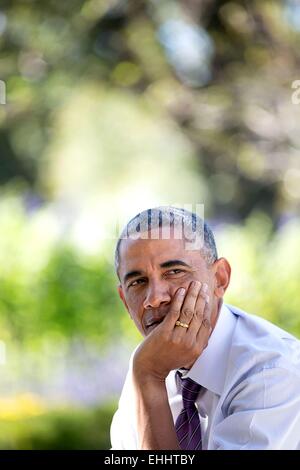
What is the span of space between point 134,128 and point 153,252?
4265 millimetres

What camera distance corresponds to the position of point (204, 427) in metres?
1.47

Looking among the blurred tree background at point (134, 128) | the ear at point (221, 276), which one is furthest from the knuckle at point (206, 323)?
the blurred tree background at point (134, 128)

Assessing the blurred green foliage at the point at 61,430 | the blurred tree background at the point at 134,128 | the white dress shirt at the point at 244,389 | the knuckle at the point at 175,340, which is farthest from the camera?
the blurred tree background at the point at 134,128

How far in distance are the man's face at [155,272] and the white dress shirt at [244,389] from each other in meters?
0.10

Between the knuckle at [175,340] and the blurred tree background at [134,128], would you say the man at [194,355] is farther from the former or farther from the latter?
the blurred tree background at [134,128]

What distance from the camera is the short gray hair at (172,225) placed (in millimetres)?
1432

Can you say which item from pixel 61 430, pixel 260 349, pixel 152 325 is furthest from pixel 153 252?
pixel 61 430

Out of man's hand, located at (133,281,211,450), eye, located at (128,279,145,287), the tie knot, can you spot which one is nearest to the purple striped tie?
the tie knot

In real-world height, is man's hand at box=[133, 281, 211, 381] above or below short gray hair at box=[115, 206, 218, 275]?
below

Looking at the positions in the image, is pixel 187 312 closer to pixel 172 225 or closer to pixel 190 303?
pixel 190 303

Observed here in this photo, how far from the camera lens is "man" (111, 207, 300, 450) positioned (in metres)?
1.28

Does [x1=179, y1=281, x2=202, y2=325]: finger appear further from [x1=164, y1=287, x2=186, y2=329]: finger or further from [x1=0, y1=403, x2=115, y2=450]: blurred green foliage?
[x1=0, y1=403, x2=115, y2=450]: blurred green foliage

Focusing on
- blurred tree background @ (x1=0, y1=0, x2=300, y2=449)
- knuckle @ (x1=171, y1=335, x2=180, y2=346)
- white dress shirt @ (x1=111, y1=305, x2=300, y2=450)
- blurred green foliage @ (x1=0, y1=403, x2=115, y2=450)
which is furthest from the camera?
blurred tree background @ (x1=0, y1=0, x2=300, y2=449)

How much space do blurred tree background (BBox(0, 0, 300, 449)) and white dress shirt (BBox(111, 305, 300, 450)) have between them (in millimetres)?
3664
